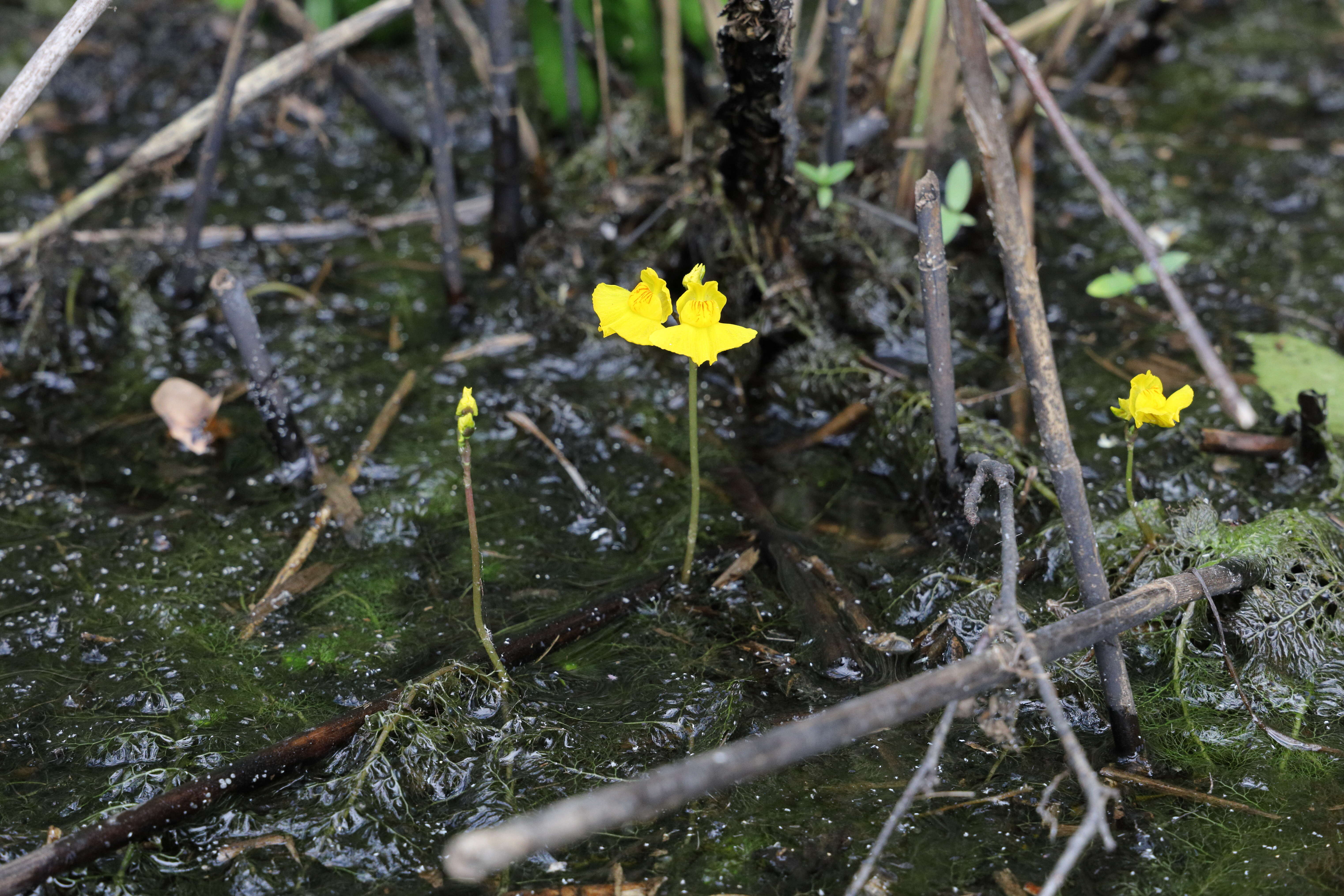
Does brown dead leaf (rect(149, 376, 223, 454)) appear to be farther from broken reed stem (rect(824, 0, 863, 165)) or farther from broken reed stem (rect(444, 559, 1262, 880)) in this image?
broken reed stem (rect(824, 0, 863, 165))

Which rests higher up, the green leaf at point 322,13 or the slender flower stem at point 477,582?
the green leaf at point 322,13

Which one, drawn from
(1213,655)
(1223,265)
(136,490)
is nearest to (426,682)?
(136,490)

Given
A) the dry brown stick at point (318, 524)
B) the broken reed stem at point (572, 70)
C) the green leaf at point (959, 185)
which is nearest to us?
the dry brown stick at point (318, 524)

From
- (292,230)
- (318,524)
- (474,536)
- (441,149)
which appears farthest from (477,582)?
(292,230)

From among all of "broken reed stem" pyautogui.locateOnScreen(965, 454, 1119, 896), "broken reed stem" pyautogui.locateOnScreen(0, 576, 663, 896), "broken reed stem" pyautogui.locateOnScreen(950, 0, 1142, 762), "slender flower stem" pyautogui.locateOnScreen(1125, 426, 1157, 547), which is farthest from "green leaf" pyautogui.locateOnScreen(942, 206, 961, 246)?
"broken reed stem" pyautogui.locateOnScreen(0, 576, 663, 896)

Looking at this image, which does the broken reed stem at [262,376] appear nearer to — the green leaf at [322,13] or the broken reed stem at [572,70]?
the broken reed stem at [572,70]

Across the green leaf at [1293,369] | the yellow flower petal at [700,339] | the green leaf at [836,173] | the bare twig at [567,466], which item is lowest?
the green leaf at [1293,369]

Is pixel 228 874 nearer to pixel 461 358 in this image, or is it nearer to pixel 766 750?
pixel 766 750

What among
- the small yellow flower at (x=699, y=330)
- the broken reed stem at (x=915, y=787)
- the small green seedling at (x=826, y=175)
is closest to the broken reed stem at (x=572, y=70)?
the small green seedling at (x=826, y=175)

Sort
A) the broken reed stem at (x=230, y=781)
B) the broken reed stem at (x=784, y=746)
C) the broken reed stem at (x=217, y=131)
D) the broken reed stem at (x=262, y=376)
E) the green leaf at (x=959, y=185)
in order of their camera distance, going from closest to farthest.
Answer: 1. the broken reed stem at (x=784, y=746)
2. the broken reed stem at (x=230, y=781)
3. the broken reed stem at (x=262, y=376)
4. the green leaf at (x=959, y=185)
5. the broken reed stem at (x=217, y=131)
